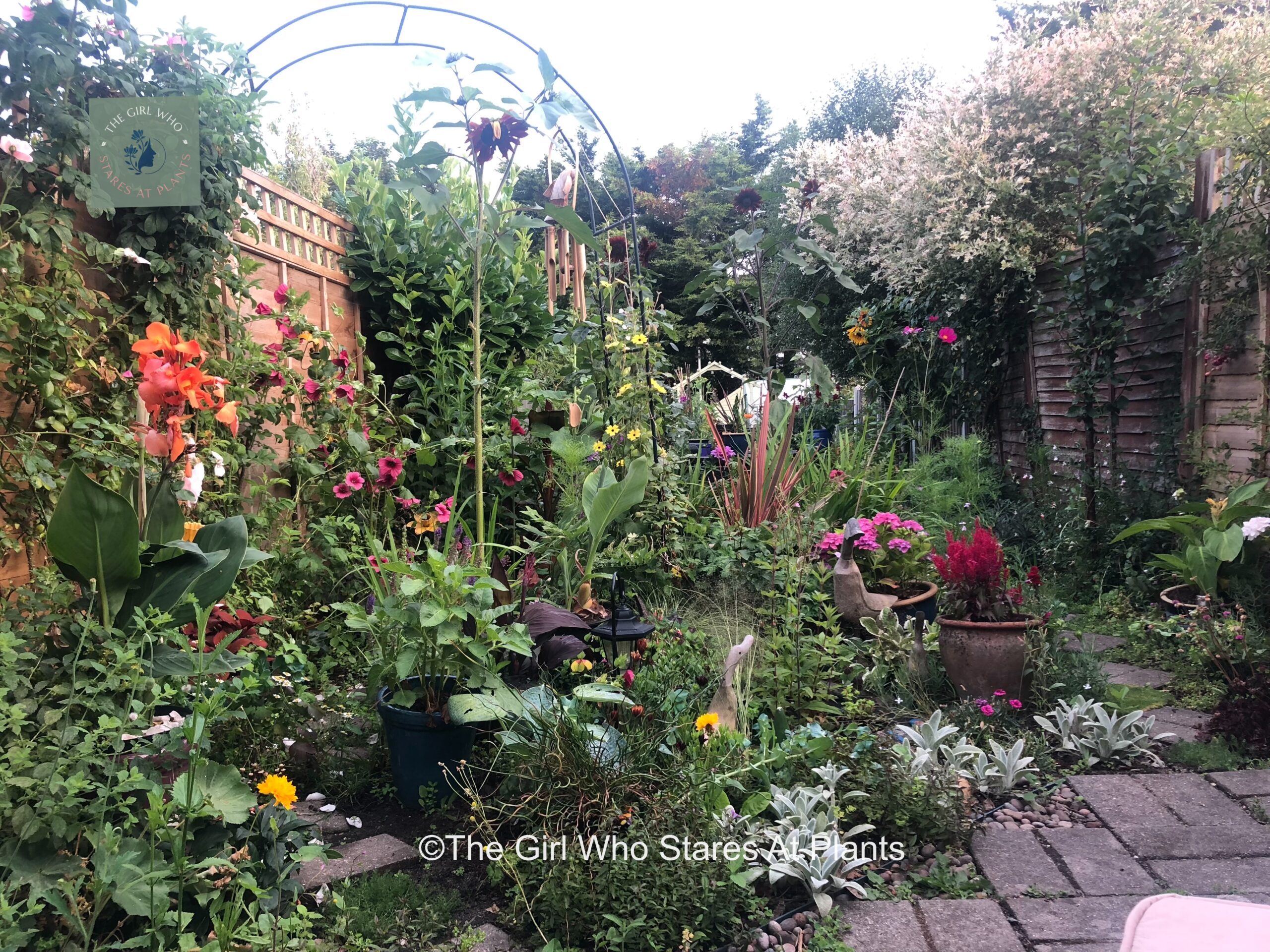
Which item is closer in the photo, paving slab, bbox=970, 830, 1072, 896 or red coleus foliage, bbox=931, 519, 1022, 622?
paving slab, bbox=970, 830, 1072, 896

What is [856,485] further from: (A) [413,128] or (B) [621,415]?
(A) [413,128]

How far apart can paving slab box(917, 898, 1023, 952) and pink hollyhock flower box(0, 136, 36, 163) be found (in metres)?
2.47

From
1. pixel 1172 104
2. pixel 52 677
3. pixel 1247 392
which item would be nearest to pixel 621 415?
pixel 52 677

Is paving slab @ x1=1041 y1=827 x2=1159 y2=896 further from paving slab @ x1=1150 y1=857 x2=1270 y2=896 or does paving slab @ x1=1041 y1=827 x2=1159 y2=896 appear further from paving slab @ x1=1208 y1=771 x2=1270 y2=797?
paving slab @ x1=1208 y1=771 x2=1270 y2=797

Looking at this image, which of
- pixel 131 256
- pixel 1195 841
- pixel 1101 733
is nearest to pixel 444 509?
pixel 131 256

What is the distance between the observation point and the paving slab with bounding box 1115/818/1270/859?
1.77 m

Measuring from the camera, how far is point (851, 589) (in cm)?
294

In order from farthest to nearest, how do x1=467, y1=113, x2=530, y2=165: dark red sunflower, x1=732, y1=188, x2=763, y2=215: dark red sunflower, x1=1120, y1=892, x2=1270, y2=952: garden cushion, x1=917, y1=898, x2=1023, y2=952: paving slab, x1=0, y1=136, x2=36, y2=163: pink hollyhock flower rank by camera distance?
x1=732, y1=188, x2=763, y2=215: dark red sunflower → x1=467, y1=113, x2=530, y2=165: dark red sunflower → x1=0, y1=136, x2=36, y2=163: pink hollyhock flower → x1=917, y1=898, x2=1023, y2=952: paving slab → x1=1120, y1=892, x2=1270, y2=952: garden cushion

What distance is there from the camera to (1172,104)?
12.6ft

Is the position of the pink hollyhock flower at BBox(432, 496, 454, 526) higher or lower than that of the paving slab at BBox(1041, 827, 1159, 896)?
higher

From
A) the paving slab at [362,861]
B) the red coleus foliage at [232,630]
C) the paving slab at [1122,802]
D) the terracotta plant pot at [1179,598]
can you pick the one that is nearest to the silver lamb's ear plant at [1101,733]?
the paving slab at [1122,802]

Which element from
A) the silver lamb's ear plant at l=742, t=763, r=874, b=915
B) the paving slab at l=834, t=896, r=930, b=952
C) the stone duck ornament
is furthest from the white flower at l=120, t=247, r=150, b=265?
the stone duck ornament

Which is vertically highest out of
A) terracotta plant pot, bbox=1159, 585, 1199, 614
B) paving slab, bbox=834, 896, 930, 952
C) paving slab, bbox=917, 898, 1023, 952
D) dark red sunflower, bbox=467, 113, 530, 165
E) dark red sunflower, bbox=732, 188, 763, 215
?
dark red sunflower, bbox=732, 188, 763, 215

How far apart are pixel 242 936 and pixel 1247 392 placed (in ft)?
13.0
